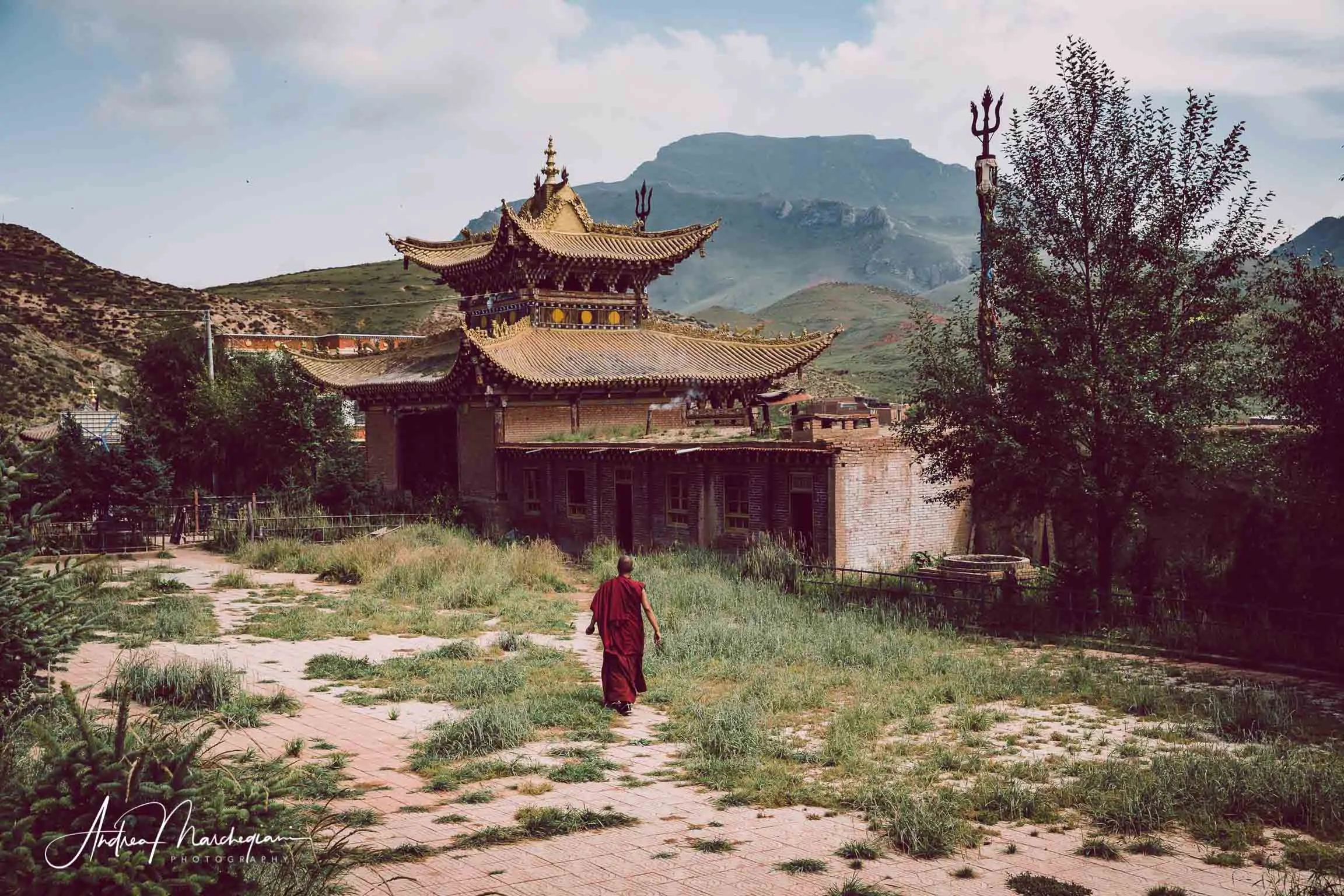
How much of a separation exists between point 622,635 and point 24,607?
240 inches

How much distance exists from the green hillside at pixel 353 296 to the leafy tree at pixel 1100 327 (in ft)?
228

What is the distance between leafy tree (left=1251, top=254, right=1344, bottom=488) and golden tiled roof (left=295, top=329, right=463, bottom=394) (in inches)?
917

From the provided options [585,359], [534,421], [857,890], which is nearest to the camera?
[857,890]

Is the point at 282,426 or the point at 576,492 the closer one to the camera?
the point at 576,492

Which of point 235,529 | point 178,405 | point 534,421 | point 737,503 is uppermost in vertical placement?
point 178,405

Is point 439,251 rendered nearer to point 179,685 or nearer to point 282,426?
point 282,426

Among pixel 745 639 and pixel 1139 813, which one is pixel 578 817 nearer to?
pixel 1139 813

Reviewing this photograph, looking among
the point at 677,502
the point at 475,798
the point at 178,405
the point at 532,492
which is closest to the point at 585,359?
the point at 532,492

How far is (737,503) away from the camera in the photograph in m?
25.4

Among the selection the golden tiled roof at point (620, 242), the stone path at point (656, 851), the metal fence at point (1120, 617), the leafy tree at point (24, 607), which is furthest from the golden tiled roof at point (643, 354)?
the leafy tree at point (24, 607)

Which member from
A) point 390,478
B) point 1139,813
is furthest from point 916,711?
point 390,478

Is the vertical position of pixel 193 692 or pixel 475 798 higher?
pixel 193 692

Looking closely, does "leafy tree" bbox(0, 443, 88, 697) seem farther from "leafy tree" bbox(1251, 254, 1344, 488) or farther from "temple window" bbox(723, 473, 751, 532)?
"temple window" bbox(723, 473, 751, 532)

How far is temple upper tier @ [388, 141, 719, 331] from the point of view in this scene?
34.1m
